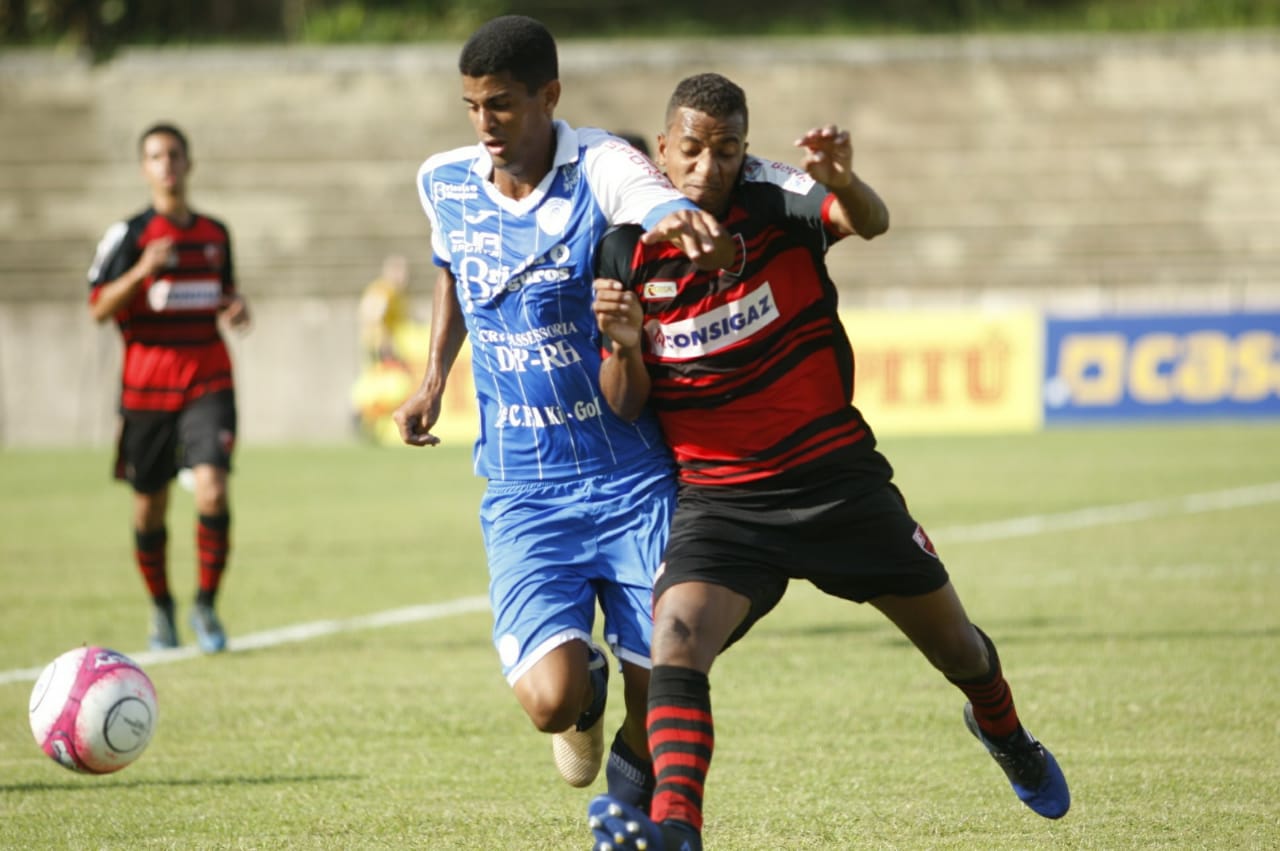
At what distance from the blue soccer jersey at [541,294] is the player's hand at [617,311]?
38cm

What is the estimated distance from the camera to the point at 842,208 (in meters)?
4.37

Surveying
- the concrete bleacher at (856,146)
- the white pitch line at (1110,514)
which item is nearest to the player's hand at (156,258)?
the white pitch line at (1110,514)

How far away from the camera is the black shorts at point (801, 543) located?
14.5 ft

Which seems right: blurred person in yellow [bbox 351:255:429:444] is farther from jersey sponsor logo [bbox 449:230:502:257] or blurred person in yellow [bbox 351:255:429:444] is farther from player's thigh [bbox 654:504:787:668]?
player's thigh [bbox 654:504:787:668]

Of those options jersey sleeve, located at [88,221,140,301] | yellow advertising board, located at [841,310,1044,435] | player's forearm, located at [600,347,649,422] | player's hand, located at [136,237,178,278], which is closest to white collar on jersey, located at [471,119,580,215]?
player's forearm, located at [600,347,649,422]

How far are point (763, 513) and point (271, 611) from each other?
Answer: 231 inches

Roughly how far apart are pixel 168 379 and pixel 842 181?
5.34 meters

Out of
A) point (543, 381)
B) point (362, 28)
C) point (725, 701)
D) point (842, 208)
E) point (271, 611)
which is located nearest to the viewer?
point (842, 208)

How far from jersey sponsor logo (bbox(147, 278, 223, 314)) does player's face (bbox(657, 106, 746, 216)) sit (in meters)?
4.93

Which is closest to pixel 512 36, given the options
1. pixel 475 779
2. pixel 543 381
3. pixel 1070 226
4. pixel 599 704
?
pixel 543 381

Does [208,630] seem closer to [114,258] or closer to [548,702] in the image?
[114,258]

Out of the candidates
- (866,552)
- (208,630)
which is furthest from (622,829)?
(208,630)

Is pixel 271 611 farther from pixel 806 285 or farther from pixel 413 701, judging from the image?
pixel 806 285

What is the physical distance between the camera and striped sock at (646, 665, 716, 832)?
4.02 metres
